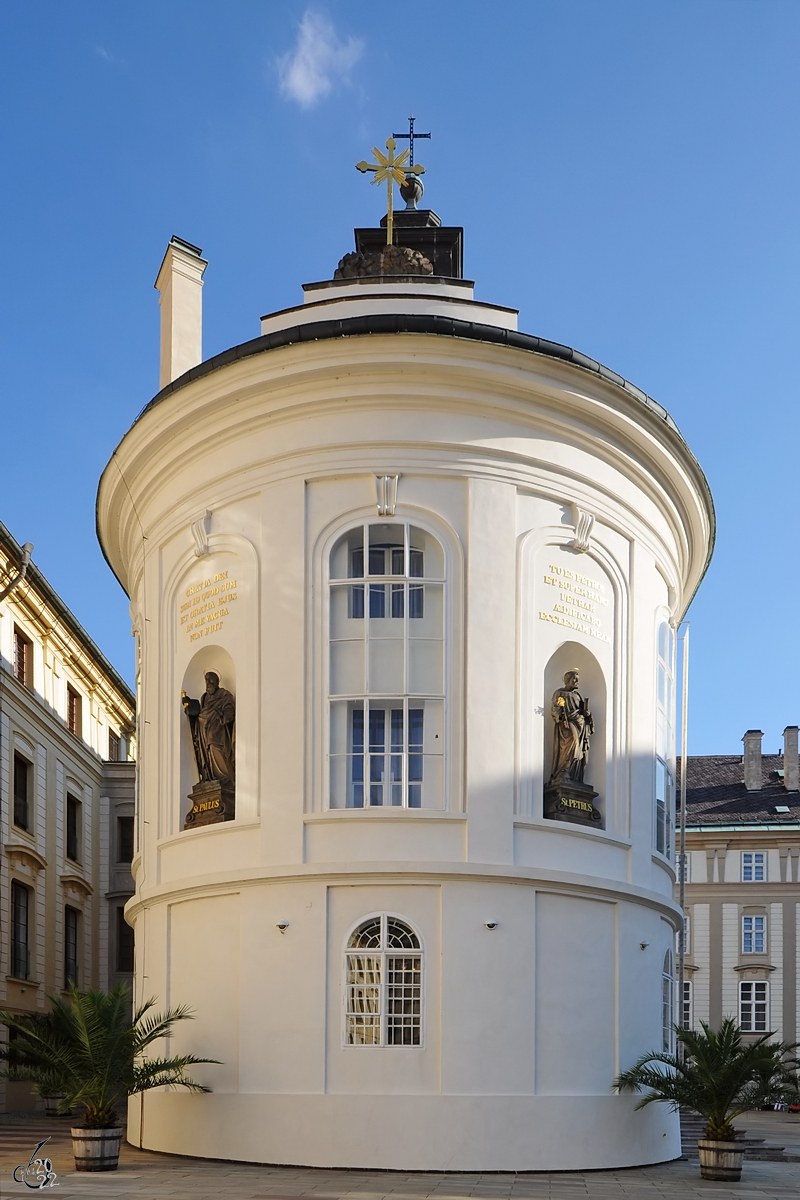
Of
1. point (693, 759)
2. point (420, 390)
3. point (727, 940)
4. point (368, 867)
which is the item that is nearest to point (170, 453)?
point (420, 390)

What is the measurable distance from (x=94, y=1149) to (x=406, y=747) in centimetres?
631

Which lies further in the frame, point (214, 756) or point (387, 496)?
point (214, 756)

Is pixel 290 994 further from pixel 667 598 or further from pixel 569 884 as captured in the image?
pixel 667 598

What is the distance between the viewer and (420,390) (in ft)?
64.9

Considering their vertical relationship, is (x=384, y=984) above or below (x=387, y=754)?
below

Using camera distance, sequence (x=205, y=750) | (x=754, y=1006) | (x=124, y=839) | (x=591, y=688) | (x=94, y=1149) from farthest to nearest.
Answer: (x=754, y=1006) → (x=124, y=839) → (x=591, y=688) → (x=205, y=750) → (x=94, y=1149)

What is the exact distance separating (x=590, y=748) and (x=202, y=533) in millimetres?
6501

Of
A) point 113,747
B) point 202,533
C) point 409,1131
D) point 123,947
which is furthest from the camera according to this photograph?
Result: point 113,747

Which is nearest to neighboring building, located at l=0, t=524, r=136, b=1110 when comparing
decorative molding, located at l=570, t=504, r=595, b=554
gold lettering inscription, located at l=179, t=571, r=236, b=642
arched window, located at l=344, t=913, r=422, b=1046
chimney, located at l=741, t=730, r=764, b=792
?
gold lettering inscription, located at l=179, t=571, r=236, b=642

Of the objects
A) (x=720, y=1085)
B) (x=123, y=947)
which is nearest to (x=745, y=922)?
(x=123, y=947)

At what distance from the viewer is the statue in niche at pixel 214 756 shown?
20094 millimetres

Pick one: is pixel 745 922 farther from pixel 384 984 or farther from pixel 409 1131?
pixel 409 1131

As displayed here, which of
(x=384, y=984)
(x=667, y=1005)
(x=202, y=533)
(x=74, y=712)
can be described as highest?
(x=202, y=533)

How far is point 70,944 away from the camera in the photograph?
1586 inches
